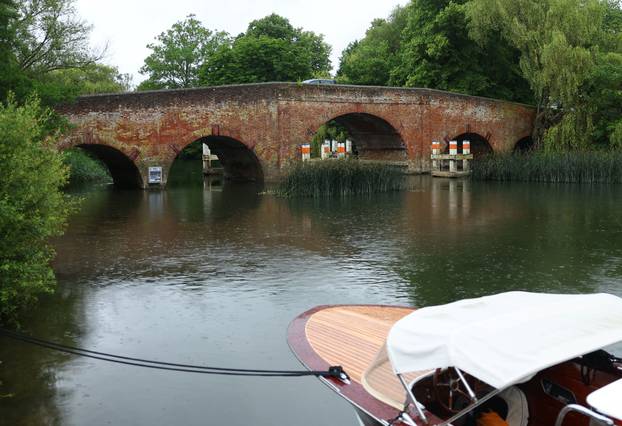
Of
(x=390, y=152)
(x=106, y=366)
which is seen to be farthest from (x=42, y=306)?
(x=390, y=152)

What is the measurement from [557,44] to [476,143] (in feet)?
24.0

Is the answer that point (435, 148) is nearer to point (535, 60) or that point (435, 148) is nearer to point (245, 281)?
point (535, 60)

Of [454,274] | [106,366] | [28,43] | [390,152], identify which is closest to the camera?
[106,366]

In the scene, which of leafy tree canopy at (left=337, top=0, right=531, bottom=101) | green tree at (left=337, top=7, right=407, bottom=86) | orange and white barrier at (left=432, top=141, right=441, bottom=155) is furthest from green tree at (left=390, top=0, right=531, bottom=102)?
green tree at (left=337, top=7, right=407, bottom=86)

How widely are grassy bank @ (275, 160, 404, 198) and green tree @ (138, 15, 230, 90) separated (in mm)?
29872

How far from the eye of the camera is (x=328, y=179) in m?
21.6

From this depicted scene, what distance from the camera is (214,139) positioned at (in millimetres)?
28609

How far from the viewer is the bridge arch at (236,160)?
→ 2907 cm

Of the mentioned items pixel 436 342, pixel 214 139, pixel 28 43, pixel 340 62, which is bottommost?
pixel 436 342

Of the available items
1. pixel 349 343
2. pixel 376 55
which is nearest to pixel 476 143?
pixel 376 55

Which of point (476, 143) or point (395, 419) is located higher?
point (476, 143)

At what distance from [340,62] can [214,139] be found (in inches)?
1188

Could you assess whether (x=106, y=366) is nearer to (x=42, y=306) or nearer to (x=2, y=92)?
(x=42, y=306)

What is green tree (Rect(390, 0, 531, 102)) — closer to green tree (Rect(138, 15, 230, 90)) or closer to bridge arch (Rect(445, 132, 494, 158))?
bridge arch (Rect(445, 132, 494, 158))
